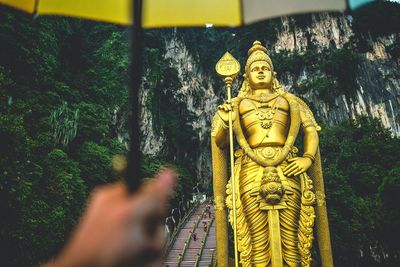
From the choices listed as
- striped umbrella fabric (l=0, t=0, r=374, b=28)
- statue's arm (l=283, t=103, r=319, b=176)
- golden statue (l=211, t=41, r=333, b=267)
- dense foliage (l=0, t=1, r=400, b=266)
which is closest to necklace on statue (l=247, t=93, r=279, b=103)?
golden statue (l=211, t=41, r=333, b=267)

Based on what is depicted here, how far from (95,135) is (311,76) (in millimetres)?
12811

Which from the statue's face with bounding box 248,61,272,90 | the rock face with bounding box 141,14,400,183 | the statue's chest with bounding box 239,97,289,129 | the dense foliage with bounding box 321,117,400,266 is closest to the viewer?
the statue's chest with bounding box 239,97,289,129

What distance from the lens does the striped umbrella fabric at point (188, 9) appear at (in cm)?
119

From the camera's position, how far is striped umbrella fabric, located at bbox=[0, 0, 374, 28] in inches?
47.0

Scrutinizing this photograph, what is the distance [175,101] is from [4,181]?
733 inches

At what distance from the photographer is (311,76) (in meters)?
22.4

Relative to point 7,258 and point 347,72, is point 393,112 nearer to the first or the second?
point 347,72

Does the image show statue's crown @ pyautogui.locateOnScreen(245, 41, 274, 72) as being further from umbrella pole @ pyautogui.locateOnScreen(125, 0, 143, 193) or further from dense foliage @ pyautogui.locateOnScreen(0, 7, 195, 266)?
umbrella pole @ pyautogui.locateOnScreen(125, 0, 143, 193)

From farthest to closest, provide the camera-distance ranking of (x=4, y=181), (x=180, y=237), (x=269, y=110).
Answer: (x=180, y=237) < (x=4, y=181) < (x=269, y=110)

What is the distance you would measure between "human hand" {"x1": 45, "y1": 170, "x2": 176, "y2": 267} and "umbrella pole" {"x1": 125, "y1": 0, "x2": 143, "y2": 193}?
0.01 meters

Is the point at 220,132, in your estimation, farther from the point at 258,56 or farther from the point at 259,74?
the point at 258,56

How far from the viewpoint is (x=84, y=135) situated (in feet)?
A: 46.4

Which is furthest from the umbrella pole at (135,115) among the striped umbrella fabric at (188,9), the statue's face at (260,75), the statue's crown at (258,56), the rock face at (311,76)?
the rock face at (311,76)

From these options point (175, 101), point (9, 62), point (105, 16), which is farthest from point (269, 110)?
point (175, 101)
